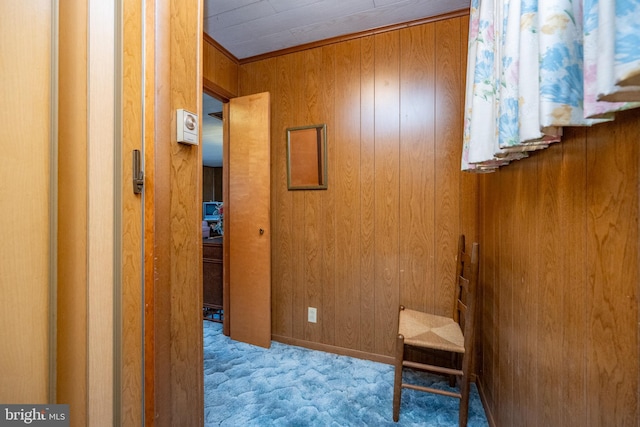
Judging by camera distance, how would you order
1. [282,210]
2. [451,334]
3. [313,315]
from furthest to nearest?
[282,210], [313,315], [451,334]

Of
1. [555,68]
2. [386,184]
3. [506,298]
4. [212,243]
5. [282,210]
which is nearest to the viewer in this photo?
[555,68]

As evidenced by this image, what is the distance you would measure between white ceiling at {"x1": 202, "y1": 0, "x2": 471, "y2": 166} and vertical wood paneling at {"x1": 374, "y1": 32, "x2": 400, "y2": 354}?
0.19 m

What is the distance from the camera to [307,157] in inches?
88.7

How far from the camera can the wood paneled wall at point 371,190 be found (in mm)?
1912

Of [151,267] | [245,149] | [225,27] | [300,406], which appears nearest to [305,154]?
[245,149]

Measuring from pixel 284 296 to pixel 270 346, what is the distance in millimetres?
416

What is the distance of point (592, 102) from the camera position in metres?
0.50

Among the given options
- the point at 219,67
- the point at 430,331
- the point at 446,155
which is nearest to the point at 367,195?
the point at 446,155

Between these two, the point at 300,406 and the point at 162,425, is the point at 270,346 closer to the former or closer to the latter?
the point at 300,406

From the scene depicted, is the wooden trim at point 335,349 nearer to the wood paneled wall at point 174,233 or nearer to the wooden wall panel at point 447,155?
the wooden wall panel at point 447,155

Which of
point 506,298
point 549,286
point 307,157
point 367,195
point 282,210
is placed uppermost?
point 307,157

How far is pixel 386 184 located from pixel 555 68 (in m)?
1.47

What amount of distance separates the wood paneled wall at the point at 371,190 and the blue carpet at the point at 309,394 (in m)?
0.22

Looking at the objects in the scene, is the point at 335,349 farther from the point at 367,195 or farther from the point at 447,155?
the point at 447,155
